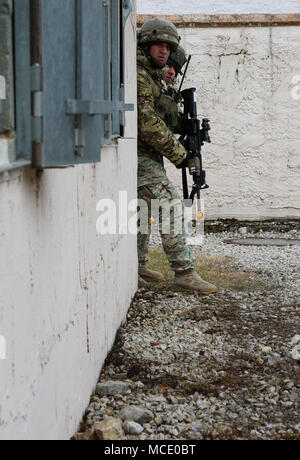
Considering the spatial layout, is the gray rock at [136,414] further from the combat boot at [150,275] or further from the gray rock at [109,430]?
the combat boot at [150,275]

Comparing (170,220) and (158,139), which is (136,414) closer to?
(170,220)

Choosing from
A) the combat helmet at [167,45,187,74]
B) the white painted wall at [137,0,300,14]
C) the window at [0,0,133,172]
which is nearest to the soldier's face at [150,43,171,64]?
the combat helmet at [167,45,187,74]

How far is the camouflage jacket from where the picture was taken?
15.6 feet

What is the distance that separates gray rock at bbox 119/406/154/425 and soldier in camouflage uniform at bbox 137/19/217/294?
93.8 inches

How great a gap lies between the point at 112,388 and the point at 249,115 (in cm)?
640

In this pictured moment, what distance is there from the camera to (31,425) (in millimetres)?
1625

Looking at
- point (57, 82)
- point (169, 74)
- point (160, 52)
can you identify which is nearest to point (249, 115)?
point (169, 74)

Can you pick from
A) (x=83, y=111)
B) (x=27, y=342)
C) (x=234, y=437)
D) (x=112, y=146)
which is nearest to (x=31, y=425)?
(x=27, y=342)

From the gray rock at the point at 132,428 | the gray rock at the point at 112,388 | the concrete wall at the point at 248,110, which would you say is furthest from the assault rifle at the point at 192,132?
the concrete wall at the point at 248,110

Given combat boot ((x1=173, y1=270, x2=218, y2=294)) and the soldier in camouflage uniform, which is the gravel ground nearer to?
combat boot ((x1=173, y1=270, x2=218, y2=294))

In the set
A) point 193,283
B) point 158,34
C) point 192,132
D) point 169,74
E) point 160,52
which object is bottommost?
point 193,283

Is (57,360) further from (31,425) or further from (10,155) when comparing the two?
(10,155)

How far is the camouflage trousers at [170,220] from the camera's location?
16.0ft

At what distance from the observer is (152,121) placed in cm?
475
